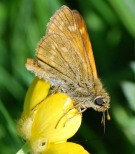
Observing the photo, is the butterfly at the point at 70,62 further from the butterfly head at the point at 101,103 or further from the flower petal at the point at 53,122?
the flower petal at the point at 53,122

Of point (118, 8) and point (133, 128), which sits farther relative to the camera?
point (118, 8)

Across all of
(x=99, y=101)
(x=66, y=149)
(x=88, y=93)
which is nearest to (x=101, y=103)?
(x=99, y=101)

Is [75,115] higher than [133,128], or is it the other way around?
[75,115]

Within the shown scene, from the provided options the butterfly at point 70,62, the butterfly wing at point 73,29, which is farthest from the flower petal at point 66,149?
the butterfly wing at point 73,29

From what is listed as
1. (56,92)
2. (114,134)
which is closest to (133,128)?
(114,134)

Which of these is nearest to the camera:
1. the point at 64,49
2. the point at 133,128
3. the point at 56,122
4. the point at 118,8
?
the point at 56,122

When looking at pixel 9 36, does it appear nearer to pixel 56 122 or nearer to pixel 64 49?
pixel 64 49
